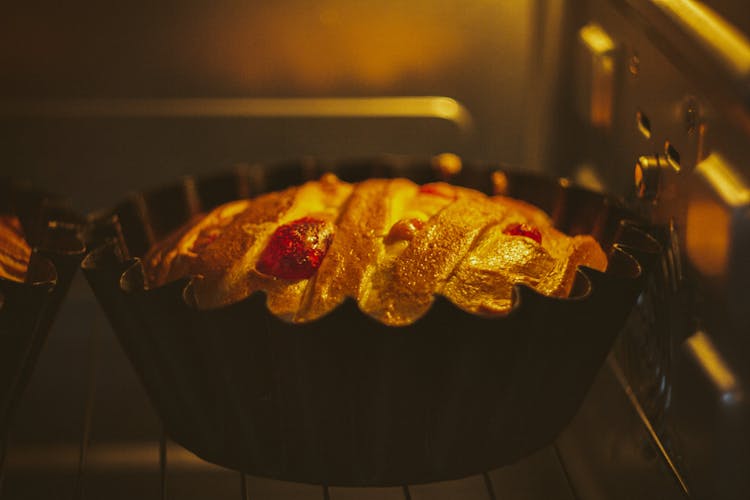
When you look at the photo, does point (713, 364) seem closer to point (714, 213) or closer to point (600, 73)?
point (714, 213)

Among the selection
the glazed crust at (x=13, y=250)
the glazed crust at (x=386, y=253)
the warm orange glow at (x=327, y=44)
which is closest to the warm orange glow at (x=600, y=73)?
the glazed crust at (x=386, y=253)

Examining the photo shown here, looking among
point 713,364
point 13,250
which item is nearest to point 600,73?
point 713,364

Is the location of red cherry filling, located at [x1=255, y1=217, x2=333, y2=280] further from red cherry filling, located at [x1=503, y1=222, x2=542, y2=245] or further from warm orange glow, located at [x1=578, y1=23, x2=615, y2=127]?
warm orange glow, located at [x1=578, y1=23, x2=615, y2=127]

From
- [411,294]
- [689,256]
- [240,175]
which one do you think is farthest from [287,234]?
[689,256]

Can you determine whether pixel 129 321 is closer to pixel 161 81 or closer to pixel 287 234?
pixel 287 234

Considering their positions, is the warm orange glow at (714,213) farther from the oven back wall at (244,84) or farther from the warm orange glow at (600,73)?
the oven back wall at (244,84)

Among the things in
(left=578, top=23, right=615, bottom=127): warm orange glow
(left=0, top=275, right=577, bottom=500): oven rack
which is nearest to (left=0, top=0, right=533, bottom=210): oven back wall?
(left=578, top=23, right=615, bottom=127): warm orange glow

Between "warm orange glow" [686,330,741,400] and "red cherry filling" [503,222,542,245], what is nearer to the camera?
"warm orange glow" [686,330,741,400]
